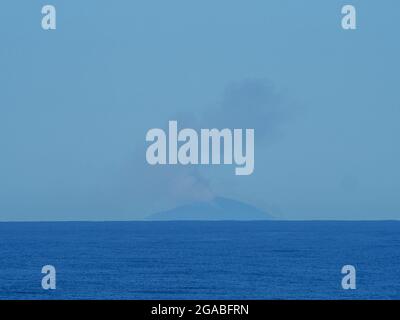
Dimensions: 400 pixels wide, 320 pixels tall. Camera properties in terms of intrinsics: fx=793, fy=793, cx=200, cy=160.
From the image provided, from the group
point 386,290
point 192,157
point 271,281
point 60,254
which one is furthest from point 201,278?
point 192,157

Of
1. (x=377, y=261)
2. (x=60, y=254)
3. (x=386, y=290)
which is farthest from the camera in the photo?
(x=60, y=254)

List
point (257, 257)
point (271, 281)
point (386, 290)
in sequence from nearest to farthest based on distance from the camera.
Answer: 1. point (386, 290)
2. point (271, 281)
3. point (257, 257)

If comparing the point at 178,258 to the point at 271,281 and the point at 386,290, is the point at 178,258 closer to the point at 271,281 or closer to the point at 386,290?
the point at 271,281

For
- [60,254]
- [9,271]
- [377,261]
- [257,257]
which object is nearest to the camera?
[9,271]
